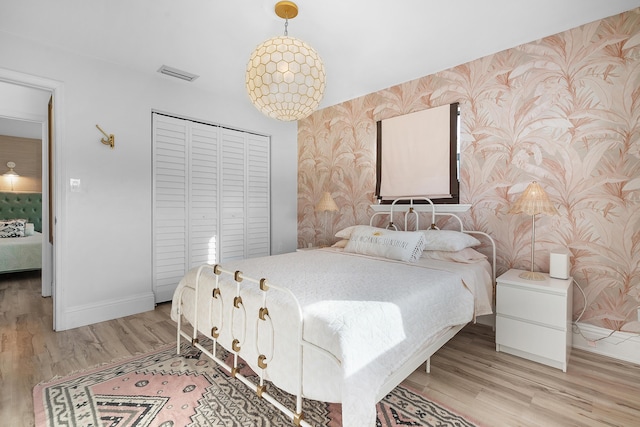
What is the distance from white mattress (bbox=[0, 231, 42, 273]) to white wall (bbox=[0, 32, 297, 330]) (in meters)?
2.74

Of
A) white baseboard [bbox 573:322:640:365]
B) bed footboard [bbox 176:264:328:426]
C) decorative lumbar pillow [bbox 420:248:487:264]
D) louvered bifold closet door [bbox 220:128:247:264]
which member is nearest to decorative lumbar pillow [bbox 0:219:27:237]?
louvered bifold closet door [bbox 220:128:247:264]

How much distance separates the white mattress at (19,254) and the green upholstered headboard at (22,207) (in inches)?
38.4

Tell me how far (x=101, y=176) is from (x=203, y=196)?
1088 millimetres

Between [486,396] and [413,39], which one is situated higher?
[413,39]

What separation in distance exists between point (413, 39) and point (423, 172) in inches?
52.2

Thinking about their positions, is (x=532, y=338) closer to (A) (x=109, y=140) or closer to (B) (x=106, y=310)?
(B) (x=106, y=310)

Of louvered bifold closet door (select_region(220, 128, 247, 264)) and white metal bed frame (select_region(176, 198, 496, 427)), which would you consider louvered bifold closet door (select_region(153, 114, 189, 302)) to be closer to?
louvered bifold closet door (select_region(220, 128, 247, 264))

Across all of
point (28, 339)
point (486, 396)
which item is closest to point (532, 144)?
point (486, 396)

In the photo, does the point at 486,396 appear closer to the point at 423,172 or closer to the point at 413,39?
the point at 423,172

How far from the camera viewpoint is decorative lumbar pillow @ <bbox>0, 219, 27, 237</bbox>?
4963 mm

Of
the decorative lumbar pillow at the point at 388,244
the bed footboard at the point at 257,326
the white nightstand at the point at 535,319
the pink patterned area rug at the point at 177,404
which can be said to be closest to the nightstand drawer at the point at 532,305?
the white nightstand at the point at 535,319

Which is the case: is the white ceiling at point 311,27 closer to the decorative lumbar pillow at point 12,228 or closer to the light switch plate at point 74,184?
the light switch plate at point 74,184

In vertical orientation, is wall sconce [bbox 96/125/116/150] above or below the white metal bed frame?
above

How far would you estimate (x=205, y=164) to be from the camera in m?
3.83
